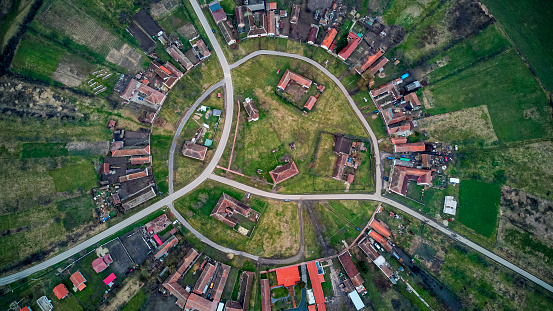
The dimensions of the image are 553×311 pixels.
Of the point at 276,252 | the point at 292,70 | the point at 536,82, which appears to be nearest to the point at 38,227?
the point at 276,252

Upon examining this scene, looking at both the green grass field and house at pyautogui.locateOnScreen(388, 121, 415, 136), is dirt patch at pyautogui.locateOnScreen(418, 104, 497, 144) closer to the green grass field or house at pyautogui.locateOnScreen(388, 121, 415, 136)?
house at pyautogui.locateOnScreen(388, 121, 415, 136)

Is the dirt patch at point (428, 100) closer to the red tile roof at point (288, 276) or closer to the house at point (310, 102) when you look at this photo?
the house at point (310, 102)

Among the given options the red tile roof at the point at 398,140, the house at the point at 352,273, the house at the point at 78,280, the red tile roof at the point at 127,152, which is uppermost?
the red tile roof at the point at 398,140

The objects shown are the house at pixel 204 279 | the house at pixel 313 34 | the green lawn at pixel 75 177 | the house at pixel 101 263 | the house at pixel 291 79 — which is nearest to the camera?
the house at pixel 101 263

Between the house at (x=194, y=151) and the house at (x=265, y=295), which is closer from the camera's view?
the house at (x=265, y=295)

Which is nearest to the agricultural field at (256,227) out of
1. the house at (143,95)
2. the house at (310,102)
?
the house at (143,95)

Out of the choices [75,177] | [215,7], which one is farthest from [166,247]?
[215,7]
